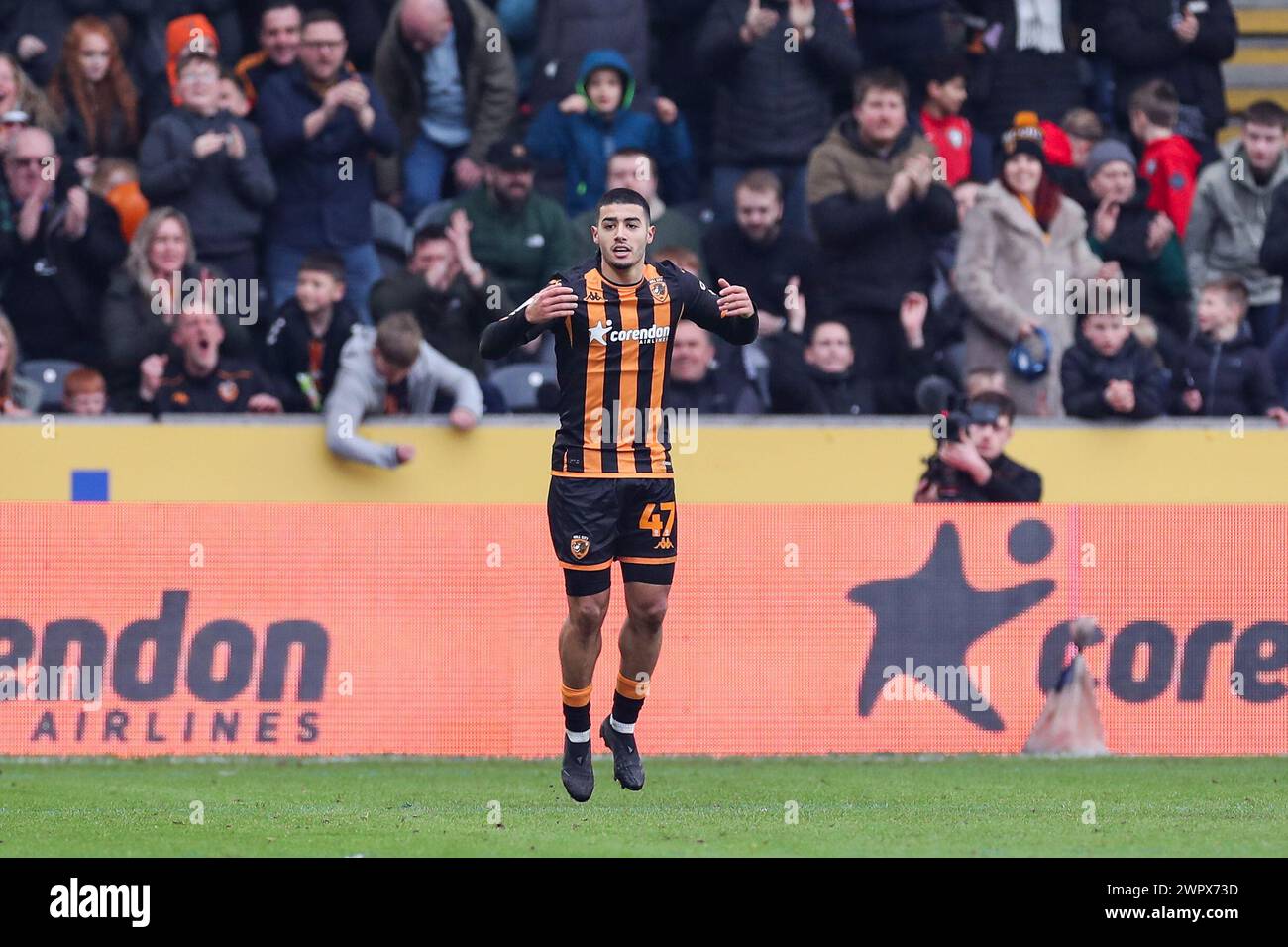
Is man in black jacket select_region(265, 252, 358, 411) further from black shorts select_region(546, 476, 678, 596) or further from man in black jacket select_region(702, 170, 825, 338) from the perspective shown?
black shorts select_region(546, 476, 678, 596)

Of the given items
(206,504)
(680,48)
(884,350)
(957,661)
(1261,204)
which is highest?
(680,48)

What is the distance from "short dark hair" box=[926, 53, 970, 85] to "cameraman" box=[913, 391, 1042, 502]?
3.19 m

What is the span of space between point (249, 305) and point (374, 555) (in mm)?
2654

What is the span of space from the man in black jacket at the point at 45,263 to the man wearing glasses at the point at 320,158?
1156mm

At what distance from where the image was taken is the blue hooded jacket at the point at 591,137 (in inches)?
587

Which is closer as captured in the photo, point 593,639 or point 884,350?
point 593,639

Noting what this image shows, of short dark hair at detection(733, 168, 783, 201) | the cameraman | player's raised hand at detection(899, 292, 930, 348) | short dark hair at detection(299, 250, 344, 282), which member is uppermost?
short dark hair at detection(733, 168, 783, 201)

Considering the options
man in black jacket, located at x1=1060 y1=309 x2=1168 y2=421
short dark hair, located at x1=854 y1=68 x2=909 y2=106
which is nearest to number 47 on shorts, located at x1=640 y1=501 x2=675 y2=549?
man in black jacket, located at x1=1060 y1=309 x2=1168 y2=421

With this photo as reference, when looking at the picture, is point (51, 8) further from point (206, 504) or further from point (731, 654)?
point (731, 654)

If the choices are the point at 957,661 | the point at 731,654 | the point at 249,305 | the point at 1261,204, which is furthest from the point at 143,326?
the point at 1261,204

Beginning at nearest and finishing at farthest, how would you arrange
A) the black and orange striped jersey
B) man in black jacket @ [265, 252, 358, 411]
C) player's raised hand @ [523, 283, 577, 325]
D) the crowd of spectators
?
player's raised hand @ [523, 283, 577, 325] < the black and orange striped jersey < man in black jacket @ [265, 252, 358, 411] < the crowd of spectators

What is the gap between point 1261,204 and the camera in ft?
50.1

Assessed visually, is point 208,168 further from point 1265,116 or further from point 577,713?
point 1265,116

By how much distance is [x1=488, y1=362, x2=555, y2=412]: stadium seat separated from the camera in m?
14.3
